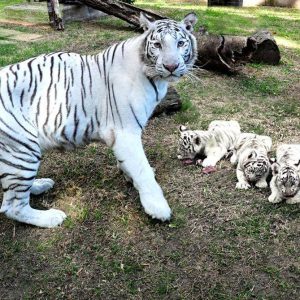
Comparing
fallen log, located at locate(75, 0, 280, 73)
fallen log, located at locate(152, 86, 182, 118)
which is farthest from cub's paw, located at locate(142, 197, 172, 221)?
fallen log, located at locate(75, 0, 280, 73)

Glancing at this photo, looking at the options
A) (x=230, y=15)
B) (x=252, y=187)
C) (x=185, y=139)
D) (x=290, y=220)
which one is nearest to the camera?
(x=290, y=220)

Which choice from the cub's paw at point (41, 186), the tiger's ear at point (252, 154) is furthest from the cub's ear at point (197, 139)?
the cub's paw at point (41, 186)

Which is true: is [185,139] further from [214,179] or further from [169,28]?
[169,28]

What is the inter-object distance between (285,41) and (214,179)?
508 centimetres

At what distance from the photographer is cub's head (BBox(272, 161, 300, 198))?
3.22 m

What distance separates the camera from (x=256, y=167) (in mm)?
3482

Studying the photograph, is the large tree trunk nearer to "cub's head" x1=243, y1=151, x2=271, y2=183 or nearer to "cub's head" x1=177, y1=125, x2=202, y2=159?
"cub's head" x1=177, y1=125, x2=202, y2=159

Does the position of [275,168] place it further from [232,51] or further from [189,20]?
[232,51]

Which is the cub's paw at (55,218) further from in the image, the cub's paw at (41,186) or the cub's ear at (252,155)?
the cub's ear at (252,155)

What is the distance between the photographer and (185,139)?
398 cm

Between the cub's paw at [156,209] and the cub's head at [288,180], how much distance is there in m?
0.81

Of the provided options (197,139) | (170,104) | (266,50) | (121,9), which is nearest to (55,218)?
(197,139)

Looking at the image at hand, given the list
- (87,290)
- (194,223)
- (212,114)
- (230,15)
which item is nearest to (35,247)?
(87,290)

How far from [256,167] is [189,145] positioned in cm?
68
